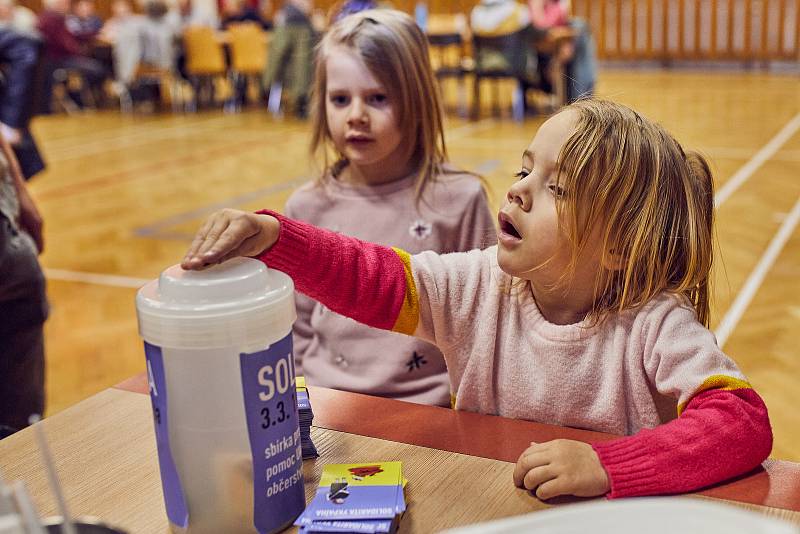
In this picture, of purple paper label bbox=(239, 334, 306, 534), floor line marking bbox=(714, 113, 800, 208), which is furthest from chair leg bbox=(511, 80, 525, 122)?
purple paper label bbox=(239, 334, 306, 534)

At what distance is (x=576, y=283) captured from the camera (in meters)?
1.09

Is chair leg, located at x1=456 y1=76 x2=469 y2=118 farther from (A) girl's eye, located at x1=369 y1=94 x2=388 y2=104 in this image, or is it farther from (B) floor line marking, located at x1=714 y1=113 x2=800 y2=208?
(A) girl's eye, located at x1=369 y1=94 x2=388 y2=104

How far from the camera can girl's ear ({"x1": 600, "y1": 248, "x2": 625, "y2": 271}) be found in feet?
3.50

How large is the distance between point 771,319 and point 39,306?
2352 millimetres

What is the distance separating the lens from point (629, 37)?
13.3 meters

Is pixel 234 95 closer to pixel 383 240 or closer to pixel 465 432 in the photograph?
pixel 383 240

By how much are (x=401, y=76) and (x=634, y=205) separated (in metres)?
0.82

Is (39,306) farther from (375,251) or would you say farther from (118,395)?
(375,251)

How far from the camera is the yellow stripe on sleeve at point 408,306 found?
3.74ft

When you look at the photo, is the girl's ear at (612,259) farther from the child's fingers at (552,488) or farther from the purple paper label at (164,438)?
the purple paper label at (164,438)

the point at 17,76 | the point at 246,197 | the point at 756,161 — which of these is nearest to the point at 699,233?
the point at 17,76

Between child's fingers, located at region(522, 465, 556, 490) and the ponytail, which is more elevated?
the ponytail

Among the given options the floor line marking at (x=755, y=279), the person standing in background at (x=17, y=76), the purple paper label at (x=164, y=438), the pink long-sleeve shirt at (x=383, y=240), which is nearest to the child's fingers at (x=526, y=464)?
the purple paper label at (x=164, y=438)

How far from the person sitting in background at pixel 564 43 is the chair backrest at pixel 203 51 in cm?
369
